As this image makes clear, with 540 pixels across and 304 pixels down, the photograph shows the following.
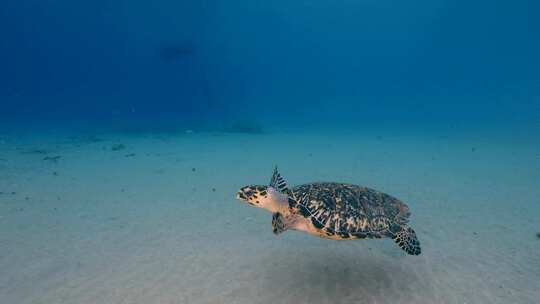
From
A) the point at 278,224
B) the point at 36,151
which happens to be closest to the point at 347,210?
the point at 278,224

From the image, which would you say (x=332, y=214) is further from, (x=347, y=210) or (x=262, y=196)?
(x=262, y=196)

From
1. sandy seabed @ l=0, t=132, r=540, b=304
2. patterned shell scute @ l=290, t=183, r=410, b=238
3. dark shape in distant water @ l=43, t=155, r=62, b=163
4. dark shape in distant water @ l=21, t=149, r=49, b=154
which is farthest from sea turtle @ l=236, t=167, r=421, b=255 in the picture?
dark shape in distant water @ l=21, t=149, r=49, b=154

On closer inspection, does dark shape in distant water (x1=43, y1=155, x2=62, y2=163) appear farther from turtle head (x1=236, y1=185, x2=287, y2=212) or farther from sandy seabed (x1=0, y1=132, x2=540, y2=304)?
turtle head (x1=236, y1=185, x2=287, y2=212)

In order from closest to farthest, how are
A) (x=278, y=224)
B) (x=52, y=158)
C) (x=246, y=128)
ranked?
(x=278, y=224)
(x=52, y=158)
(x=246, y=128)

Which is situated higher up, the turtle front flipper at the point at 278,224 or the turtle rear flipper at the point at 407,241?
the turtle front flipper at the point at 278,224

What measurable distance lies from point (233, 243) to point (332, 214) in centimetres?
261

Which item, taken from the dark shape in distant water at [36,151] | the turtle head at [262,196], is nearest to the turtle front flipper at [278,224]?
the turtle head at [262,196]

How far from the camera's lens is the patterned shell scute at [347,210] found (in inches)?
159

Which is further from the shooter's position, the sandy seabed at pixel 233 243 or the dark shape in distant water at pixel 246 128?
the dark shape in distant water at pixel 246 128

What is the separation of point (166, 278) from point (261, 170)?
787cm

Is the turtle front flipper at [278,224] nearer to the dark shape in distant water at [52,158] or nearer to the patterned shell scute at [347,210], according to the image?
the patterned shell scute at [347,210]

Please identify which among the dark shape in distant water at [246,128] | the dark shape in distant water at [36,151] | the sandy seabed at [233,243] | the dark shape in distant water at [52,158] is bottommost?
the sandy seabed at [233,243]

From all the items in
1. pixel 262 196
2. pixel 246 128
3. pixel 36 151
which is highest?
pixel 246 128

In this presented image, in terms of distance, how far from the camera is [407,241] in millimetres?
4109
